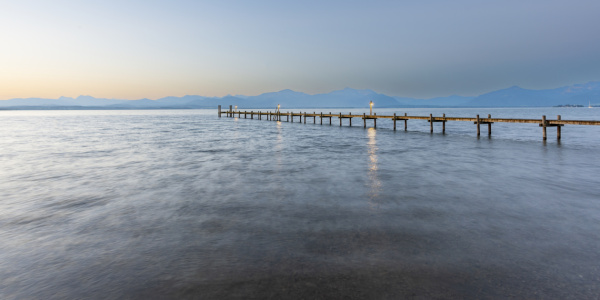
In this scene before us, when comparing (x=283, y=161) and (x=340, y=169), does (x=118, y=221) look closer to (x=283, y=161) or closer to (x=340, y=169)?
(x=340, y=169)

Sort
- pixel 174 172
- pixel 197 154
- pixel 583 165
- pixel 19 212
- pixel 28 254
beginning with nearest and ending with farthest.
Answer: pixel 28 254 → pixel 19 212 → pixel 174 172 → pixel 583 165 → pixel 197 154

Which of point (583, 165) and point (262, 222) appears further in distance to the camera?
point (583, 165)

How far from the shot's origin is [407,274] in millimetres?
5055

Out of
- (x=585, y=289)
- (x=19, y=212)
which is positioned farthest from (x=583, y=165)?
(x=19, y=212)

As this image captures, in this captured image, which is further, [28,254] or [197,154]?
[197,154]

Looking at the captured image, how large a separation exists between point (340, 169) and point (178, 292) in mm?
11420

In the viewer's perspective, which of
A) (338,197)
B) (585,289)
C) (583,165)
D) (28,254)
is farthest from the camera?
(583,165)

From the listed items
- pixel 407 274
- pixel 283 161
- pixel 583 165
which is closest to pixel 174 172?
pixel 283 161

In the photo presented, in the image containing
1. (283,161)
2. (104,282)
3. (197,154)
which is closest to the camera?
(104,282)

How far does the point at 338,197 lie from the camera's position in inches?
399

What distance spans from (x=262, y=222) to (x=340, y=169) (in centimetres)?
813

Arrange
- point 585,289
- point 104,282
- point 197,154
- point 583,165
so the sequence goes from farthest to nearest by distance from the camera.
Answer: point 197,154 < point 583,165 < point 104,282 < point 585,289

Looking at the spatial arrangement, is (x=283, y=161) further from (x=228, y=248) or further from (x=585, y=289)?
(x=585, y=289)

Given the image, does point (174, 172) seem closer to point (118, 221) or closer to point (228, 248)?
point (118, 221)
